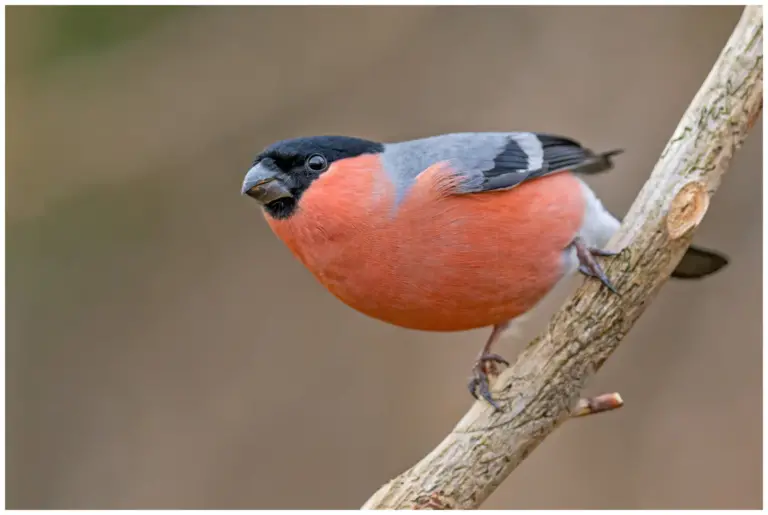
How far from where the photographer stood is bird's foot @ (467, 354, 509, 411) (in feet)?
10.7

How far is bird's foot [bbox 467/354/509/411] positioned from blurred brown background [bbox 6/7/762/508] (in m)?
1.93

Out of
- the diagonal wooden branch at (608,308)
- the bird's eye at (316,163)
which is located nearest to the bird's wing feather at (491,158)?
the bird's eye at (316,163)

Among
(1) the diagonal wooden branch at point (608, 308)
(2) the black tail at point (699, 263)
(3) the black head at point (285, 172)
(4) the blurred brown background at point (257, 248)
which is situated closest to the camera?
(1) the diagonal wooden branch at point (608, 308)

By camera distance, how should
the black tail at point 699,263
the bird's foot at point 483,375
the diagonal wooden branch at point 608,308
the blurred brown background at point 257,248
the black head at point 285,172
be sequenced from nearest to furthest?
1. the diagonal wooden branch at point 608,308
2. the black head at point 285,172
3. the bird's foot at point 483,375
4. the black tail at point 699,263
5. the blurred brown background at point 257,248

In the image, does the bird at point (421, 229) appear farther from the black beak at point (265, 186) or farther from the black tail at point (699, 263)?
the black tail at point (699, 263)

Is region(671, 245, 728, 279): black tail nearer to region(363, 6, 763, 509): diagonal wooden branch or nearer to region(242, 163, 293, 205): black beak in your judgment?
region(363, 6, 763, 509): diagonal wooden branch

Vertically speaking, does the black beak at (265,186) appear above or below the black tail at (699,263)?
above

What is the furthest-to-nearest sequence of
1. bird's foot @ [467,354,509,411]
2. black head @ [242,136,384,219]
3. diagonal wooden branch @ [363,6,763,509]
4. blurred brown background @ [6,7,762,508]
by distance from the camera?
blurred brown background @ [6,7,762,508], bird's foot @ [467,354,509,411], black head @ [242,136,384,219], diagonal wooden branch @ [363,6,763,509]

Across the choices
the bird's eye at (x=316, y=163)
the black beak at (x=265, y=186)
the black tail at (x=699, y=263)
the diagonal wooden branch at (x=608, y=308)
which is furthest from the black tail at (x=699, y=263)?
the black beak at (x=265, y=186)

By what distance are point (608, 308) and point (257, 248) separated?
3717mm

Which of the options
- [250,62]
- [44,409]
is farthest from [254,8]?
[44,409]

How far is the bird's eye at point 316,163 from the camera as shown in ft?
10.4

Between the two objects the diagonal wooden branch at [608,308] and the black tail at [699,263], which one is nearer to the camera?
the diagonal wooden branch at [608,308]

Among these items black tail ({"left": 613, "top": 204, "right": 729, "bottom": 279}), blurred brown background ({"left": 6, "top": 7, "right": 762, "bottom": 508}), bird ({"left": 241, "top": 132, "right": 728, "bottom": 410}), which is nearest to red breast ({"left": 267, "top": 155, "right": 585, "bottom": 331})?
bird ({"left": 241, "top": 132, "right": 728, "bottom": 410})
